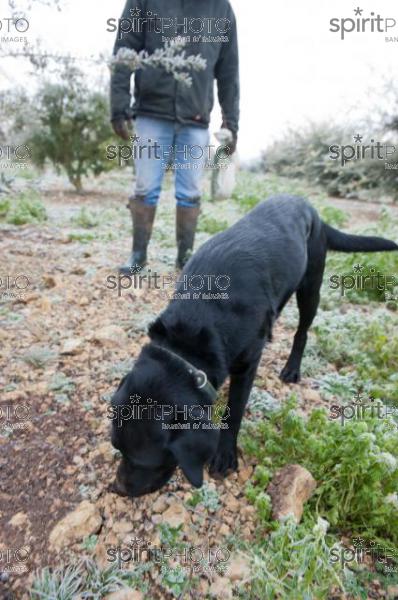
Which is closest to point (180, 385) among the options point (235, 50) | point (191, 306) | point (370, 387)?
point (191, 306)

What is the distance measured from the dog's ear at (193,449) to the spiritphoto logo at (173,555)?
1.28ft

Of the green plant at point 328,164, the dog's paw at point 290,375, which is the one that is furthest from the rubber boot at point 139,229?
the green plant at point 328,164

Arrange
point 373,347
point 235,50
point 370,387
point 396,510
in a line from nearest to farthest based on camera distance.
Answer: point 396,510, point 370,387, point 373,347, point 235,50

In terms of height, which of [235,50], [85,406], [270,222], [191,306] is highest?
[235,50]

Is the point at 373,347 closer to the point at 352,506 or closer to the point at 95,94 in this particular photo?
the point at 352,506

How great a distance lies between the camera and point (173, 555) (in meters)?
1.72

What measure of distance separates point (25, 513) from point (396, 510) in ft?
5.07

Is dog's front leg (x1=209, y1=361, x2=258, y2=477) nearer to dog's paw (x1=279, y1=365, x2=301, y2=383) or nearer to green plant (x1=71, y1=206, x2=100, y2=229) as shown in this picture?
dog's paw (x1=279, y1=365, x2=301, y2=383)

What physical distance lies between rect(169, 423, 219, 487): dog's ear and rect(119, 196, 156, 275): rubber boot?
2713 millimetres

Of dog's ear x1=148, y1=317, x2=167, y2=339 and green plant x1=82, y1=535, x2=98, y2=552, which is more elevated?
dog's ear x1=148, y1=317, x2=167, y2=339

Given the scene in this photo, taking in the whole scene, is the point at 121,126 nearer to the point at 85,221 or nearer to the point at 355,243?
the point at 85,221

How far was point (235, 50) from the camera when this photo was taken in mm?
4082

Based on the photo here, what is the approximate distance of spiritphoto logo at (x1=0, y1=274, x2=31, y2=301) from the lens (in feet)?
11.5

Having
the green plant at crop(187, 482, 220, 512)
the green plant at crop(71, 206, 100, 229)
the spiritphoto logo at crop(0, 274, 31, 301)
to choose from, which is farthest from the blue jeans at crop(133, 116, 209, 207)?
the green plant at crop(187, 482, 220, 512)
